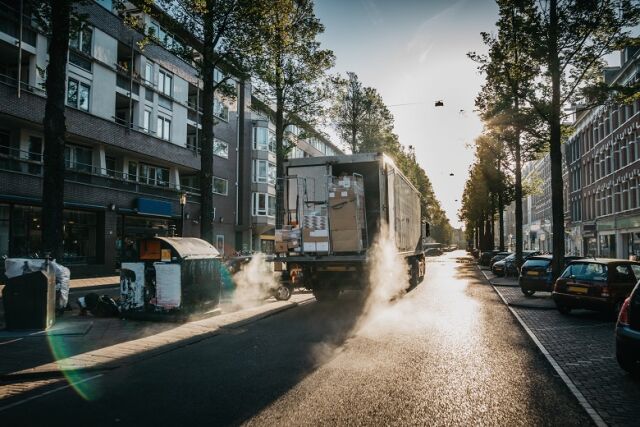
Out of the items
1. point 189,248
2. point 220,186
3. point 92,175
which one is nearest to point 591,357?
point 189,248

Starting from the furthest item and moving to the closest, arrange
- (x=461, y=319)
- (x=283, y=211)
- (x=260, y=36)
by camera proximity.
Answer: (x=260, y=36) → (x=283, y=211) → (x=461, y=319)

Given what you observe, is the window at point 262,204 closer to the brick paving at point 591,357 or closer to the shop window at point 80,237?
the shop window at point 80,237

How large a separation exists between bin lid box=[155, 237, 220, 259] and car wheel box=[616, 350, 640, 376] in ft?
26.6

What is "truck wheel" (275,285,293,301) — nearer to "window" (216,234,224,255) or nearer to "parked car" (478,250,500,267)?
"window" (216,234,224,255)

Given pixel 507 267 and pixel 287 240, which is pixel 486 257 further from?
pixel 287 240

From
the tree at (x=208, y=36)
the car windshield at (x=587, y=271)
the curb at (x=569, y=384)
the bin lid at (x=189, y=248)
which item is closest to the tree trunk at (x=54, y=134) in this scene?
the bin lid at (x=189, y=248)

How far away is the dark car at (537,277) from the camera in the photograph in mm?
16359

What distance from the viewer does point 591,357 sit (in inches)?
282

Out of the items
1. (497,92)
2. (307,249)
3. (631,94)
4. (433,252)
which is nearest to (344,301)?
(307,249)

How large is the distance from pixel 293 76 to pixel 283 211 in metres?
13.4

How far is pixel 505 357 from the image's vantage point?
7.05m

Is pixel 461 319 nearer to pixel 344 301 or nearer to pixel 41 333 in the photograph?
pixel 344 301

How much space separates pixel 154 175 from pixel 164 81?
6.01 m

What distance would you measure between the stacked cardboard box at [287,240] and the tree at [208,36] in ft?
13.5
